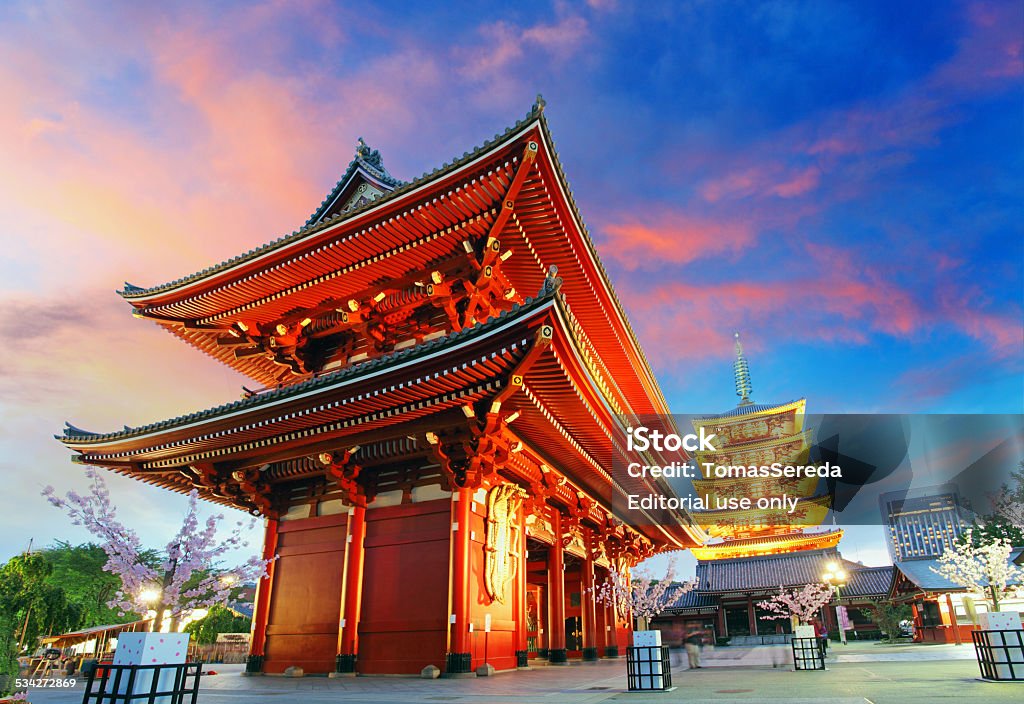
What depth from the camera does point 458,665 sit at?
13.2 metres

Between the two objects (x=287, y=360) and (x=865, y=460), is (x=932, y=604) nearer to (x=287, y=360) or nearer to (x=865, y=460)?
(x=865, y=460)

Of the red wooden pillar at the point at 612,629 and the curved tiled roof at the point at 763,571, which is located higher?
the curved tiled roof at the point at 763,571

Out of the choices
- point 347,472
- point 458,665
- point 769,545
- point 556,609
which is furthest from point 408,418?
point 769,545

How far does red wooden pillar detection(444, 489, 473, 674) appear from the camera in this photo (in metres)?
13.2

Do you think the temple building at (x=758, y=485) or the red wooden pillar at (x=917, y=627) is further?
the temple building at (x=758, y=485)

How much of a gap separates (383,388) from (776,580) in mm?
47894

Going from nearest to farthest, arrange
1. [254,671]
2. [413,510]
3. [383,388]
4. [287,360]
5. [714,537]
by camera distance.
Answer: [383,388] → [413,510] → [254,671] → [287,360] → [714,537]

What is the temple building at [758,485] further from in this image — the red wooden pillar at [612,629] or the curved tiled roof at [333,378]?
the curved tiled roof at [333,378]

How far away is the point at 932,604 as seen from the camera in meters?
41.2

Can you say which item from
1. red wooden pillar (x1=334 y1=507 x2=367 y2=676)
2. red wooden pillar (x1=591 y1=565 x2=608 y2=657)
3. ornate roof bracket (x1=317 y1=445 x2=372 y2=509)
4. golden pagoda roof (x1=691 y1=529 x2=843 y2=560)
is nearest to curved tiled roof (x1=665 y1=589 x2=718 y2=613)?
golden pagoda roof (x1=691 y1=529 x2=843 y2=560)

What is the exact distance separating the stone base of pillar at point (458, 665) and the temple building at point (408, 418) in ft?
0.17

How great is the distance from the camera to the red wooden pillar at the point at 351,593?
47.6 ft

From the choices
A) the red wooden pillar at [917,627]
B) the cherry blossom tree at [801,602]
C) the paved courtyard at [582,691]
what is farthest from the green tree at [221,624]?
the red wooden pillar at [917,627]

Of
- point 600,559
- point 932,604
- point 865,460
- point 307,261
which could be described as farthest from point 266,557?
point 865,460
